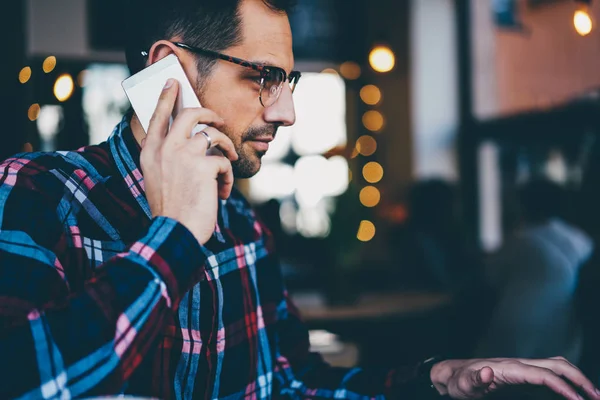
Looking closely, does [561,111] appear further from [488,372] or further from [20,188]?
[20,188]

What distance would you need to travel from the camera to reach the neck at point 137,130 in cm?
107

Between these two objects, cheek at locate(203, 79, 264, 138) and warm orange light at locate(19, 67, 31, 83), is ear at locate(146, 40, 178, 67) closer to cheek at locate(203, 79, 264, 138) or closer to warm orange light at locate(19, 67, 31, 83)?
cheek at locate(203, 79, 264, 138)

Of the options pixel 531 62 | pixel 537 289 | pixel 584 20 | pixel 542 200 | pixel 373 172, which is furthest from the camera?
pixel 373 172

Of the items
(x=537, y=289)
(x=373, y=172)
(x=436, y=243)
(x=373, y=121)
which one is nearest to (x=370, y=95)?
(x=373, y=121)

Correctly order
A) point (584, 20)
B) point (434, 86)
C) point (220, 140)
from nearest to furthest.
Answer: point (220, 140), point (584, 20), point (434, 86)

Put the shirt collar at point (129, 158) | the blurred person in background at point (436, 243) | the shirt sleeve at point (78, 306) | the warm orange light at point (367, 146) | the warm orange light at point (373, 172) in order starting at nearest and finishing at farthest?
the shirt sleeve at point (78, 306) < the shirt collar at point (129, 158) < the blurred person in background at point (436, 243) < the warm orange light at point (373, 172) < the warm orange light at point (367, 146)

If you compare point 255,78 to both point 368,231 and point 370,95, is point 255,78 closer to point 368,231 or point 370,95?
point 368,231

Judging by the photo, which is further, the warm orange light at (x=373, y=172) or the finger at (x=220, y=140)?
the warm orange light at (x=373, y=172)

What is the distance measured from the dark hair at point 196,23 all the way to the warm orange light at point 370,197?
5.66 meters

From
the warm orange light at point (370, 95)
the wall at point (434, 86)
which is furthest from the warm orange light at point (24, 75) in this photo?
the warm orange light at point (370, 95)

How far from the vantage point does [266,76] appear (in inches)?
41.2

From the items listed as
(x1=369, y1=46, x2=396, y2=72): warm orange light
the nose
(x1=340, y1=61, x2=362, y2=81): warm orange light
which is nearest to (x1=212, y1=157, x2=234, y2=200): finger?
the nose

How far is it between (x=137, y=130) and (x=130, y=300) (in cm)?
49

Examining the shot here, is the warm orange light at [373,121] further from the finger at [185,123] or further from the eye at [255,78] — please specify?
the finger at [185,123]
